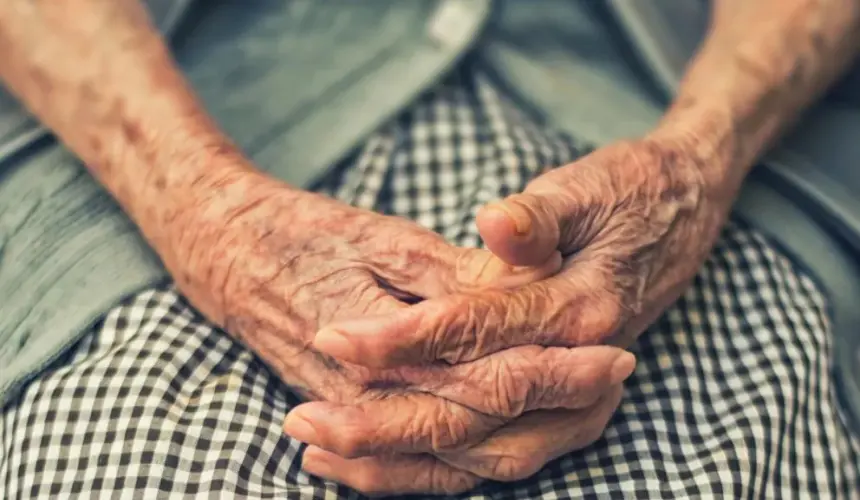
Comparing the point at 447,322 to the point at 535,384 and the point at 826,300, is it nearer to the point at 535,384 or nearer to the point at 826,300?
the point at 535,384

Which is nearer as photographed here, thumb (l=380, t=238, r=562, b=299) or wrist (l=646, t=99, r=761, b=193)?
thumb (l=380, t=238, r=562, b=299)

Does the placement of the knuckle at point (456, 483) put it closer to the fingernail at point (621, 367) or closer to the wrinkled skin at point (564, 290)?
the wrinkled skin at point (564, 290)

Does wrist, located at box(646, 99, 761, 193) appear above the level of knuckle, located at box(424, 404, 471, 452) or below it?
above

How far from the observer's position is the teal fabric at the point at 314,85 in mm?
682

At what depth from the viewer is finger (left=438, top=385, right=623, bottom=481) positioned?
589 mm

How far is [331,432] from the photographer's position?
56 centimetres

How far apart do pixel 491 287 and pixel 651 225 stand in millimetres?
158

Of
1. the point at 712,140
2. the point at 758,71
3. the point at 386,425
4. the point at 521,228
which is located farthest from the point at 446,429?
the point at 758,71

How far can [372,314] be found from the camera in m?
0.58

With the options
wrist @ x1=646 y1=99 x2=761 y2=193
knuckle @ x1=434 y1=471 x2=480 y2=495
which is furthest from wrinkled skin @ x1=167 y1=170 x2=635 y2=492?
wrist @ x1=646 y1=99 x2=761 y2=193

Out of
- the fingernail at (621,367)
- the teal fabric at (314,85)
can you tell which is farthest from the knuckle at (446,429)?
the teal fabric at (314,85)

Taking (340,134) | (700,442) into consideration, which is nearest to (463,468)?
(700,442)

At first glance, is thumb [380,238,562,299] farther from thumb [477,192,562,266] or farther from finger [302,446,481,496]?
finger [302,446,481,496]

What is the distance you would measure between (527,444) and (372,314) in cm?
15
